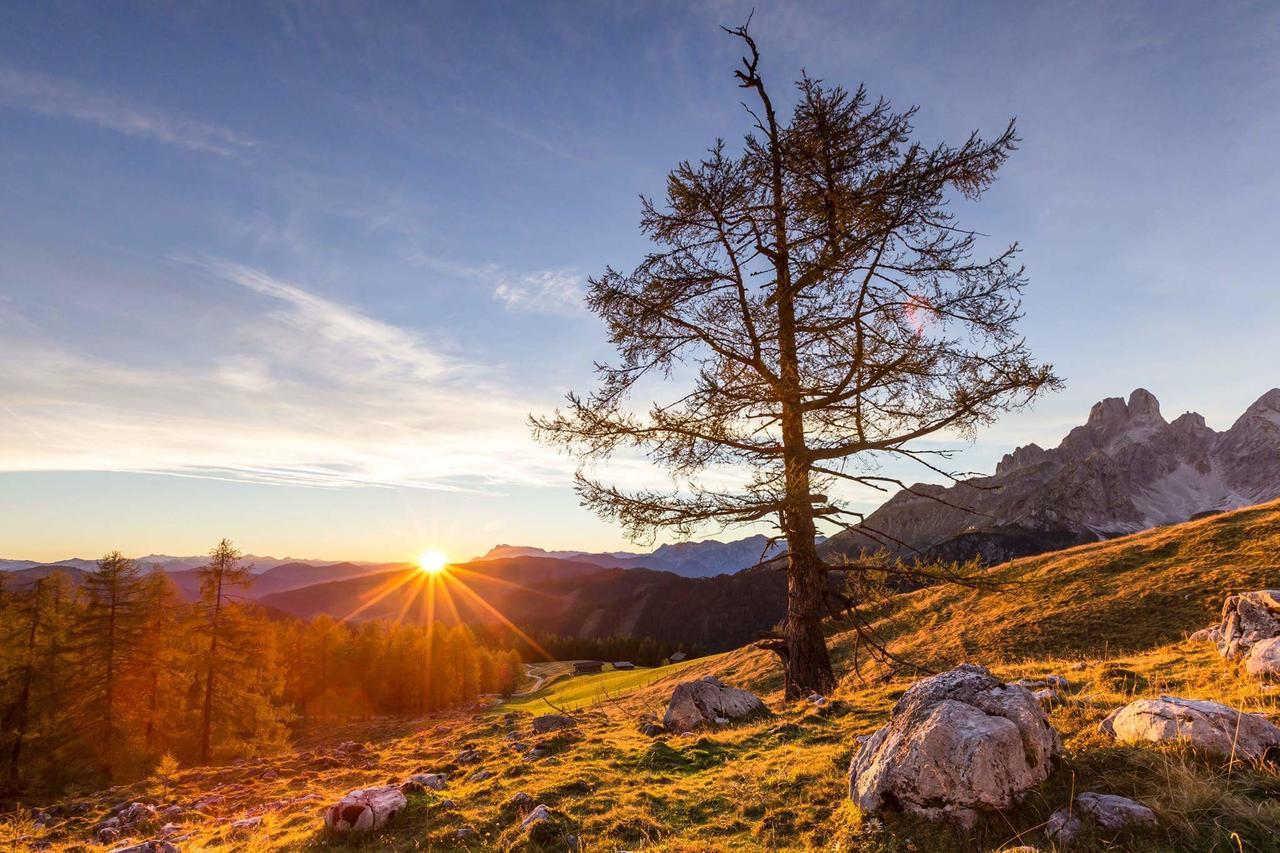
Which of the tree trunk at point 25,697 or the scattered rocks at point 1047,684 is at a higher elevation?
the scattered rocks at point 1047,684

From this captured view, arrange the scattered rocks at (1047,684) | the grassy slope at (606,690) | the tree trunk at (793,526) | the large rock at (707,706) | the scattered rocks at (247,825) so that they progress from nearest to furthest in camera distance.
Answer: the scattered rocks at (1047,684)
the scattered rocks at (247,825)
the tree trunk at (793,526)
the large rock at (707,706)
the grassy slope at (606,690)

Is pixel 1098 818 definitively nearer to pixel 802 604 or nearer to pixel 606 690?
pixel 802 604

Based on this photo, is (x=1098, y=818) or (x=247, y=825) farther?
(x=247, y=825)

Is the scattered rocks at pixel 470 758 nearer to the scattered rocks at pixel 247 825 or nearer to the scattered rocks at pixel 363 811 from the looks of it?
the scattered rocks at pixel 247 825

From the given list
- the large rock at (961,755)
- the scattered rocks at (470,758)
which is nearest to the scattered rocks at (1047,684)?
the large rock at (961,755)

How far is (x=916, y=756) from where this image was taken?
17.5 ft

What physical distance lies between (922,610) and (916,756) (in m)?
30.4

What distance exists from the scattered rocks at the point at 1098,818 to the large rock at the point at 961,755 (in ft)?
1.22

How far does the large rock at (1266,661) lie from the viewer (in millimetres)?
8090

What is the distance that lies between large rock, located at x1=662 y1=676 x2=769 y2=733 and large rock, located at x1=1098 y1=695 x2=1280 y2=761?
8857 mm

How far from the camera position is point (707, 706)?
1403cm

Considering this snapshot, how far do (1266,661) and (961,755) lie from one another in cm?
715

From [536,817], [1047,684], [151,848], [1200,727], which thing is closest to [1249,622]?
[1047,684]

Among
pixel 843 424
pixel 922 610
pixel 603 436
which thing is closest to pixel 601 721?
pixel 603 436
